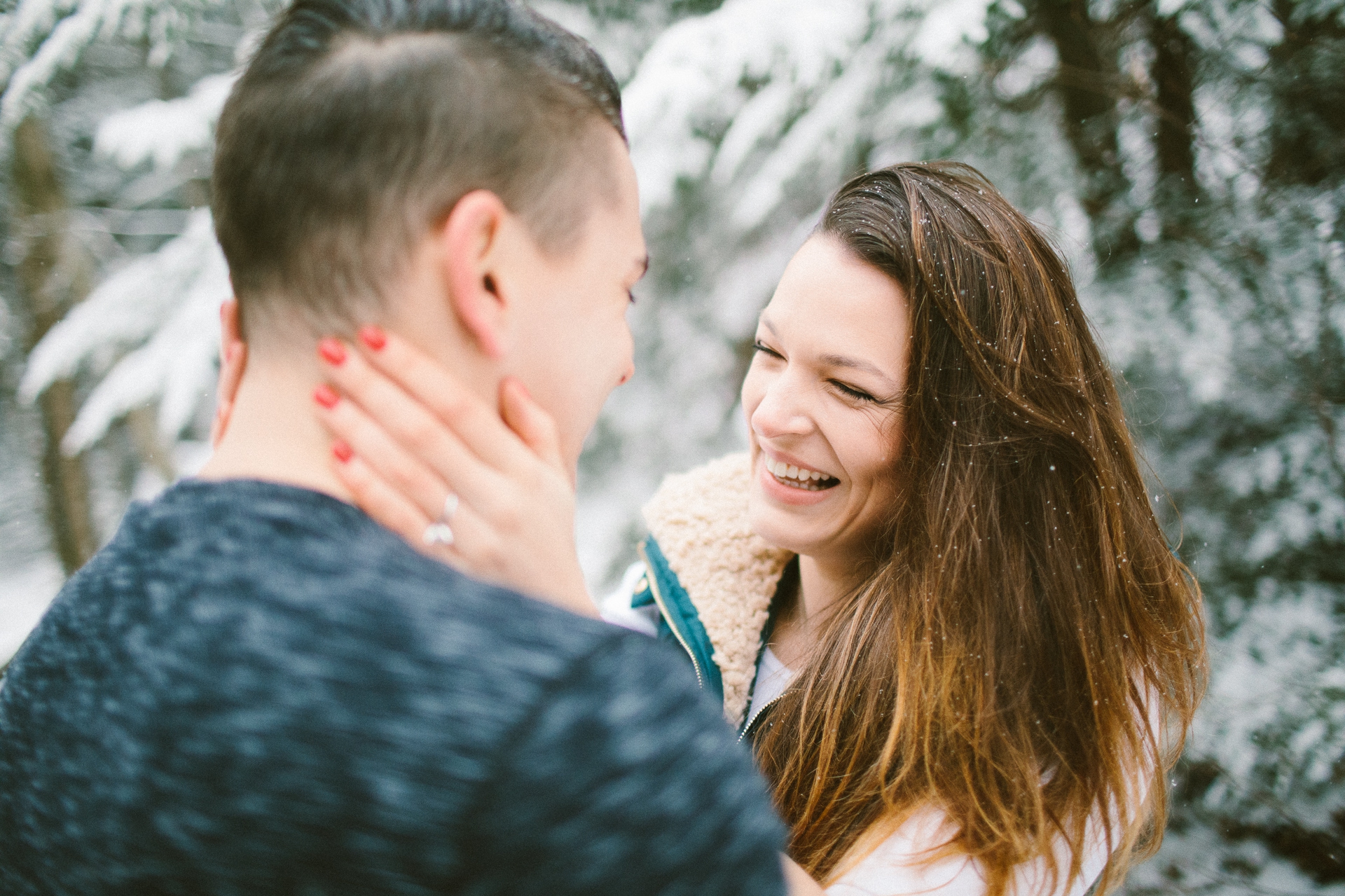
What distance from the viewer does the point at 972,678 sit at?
1418mm

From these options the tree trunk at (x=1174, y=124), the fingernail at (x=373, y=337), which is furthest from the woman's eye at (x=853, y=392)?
the tree trunk at (x=1174, y=124)

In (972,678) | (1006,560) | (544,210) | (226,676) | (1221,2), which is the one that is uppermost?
(1221,2)

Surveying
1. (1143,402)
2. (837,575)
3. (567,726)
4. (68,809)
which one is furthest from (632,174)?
(1143,402)

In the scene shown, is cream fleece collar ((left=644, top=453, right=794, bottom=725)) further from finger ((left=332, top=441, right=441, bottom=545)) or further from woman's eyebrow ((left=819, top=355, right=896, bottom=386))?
finger ((left=332, top=441, right=441, bottom=545))

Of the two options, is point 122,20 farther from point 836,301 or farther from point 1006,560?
point 1006,560

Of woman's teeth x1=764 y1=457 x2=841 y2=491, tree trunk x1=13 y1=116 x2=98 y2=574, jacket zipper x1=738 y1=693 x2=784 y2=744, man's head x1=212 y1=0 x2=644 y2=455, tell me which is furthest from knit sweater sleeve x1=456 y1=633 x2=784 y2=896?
tree trunk x1=13 y1=116 x2=98 y2=574

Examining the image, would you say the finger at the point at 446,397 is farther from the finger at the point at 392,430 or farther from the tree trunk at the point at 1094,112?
the tree trunk at the point at 1094,112

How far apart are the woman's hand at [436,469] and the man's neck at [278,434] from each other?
0.7 inches

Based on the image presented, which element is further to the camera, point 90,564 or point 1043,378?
point 1043,378

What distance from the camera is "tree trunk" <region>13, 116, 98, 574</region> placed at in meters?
2.83

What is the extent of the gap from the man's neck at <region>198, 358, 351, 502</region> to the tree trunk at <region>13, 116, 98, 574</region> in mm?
2933

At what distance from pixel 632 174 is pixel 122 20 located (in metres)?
2.69

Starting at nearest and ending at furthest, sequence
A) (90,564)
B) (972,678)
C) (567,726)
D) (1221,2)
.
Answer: (567,726)
(90,564)
(972,678)
(1221,2)

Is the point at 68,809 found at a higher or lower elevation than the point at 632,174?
lower
